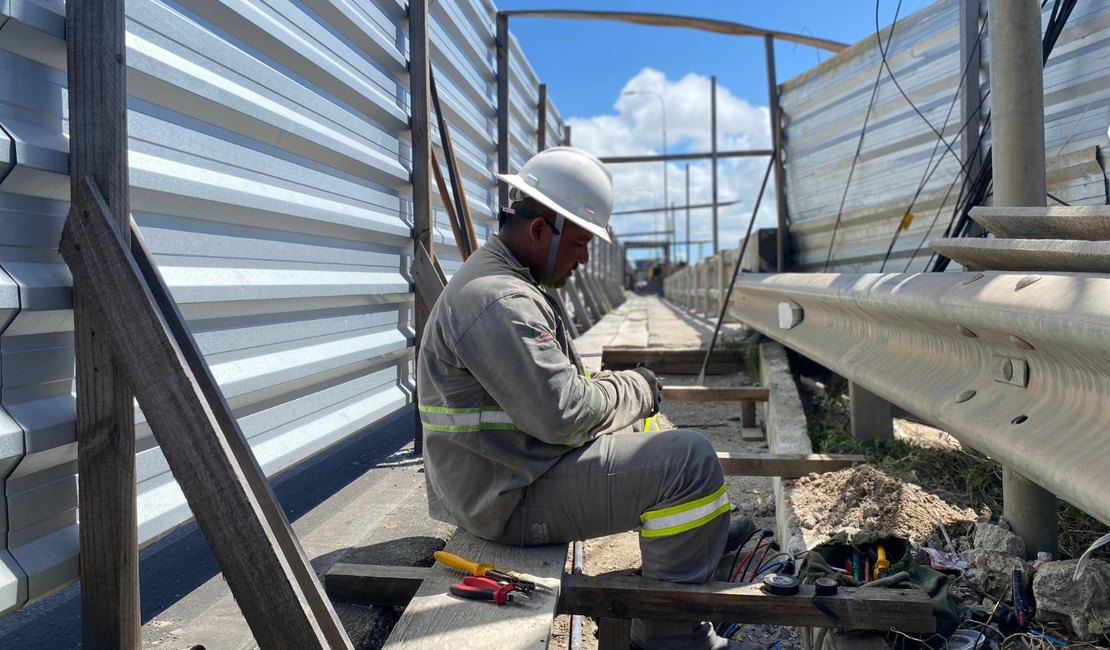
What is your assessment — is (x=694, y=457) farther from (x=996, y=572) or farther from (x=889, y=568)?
(x=996, y=572)

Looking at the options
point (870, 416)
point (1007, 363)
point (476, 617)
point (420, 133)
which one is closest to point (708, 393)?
point (870, 416)

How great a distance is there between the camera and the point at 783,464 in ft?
11.5

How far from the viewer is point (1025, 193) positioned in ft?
8.07

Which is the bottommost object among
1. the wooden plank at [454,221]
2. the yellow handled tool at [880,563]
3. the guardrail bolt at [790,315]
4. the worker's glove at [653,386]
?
the yellow handled tool at [880,563]

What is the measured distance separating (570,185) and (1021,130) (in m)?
1.44

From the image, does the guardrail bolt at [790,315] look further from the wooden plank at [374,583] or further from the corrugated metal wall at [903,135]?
the wooden plank at [374,583]

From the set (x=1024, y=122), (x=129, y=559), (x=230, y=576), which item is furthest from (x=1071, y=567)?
(x=129, y=559)

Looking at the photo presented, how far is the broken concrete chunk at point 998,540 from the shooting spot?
7.71ft

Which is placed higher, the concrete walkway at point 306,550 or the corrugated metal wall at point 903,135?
the corrugated metal wall at point 903,135

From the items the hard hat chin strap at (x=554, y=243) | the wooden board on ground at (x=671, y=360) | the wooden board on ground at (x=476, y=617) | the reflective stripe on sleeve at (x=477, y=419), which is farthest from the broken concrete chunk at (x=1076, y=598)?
the wooden board on ground at (x=671, y=360)

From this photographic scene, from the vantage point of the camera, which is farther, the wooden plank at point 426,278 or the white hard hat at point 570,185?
the wooden plank at point 426,278

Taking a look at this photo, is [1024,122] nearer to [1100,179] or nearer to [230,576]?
[1100,179]

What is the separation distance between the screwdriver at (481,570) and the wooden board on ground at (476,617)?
0.02 m

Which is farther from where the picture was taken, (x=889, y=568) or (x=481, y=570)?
(x=889, y=568)
